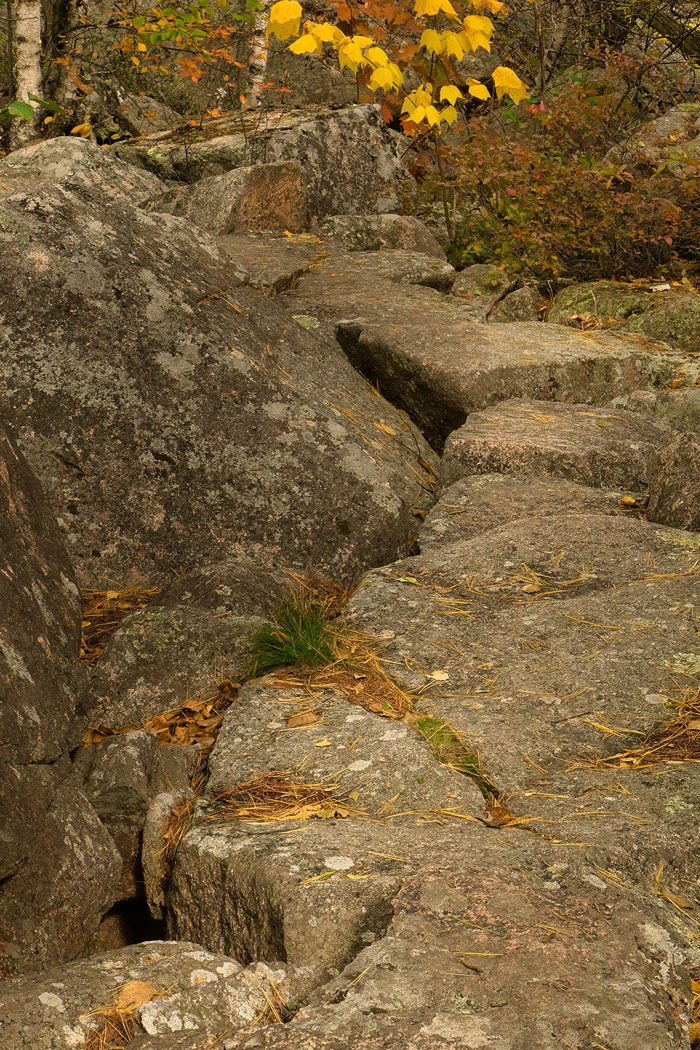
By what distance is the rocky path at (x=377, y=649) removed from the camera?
218cm

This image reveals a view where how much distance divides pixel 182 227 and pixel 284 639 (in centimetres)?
261

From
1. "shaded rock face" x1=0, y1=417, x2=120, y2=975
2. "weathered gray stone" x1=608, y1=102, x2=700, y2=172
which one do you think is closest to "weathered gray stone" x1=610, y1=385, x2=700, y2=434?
"weathered gray stone" x1=608, y1=102, x2=700, y2=172

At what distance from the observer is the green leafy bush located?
782 cm

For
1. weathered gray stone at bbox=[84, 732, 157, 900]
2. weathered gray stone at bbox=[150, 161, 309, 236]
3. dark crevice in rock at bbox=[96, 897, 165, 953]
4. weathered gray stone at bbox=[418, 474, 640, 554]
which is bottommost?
dark crevice in rock at bbox=[96, 897, 165, 953]

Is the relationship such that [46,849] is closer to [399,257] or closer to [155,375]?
[155,375]

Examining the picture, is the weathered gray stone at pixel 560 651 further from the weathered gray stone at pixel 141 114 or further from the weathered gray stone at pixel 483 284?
the weathered gray stone at pixel 141 114

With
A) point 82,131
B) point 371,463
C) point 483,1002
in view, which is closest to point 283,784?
point 483,1002

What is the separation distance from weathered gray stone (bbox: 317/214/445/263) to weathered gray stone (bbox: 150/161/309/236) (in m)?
0.30

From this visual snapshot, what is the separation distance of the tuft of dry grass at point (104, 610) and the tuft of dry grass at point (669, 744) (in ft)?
6.40

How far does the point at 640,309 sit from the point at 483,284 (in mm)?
1262

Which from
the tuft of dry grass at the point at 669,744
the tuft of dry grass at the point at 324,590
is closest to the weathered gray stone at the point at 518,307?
the tuft of dry grass at the point at 324,590

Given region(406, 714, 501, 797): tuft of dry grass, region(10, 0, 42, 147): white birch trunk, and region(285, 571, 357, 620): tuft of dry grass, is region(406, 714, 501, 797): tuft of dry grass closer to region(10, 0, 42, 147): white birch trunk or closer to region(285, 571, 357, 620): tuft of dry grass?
region(285, 571, 357, 620): tuft of dry grass

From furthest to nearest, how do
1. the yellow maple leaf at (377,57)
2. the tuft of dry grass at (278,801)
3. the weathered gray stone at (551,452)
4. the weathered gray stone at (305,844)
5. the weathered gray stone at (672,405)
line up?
the weathered gray stone at (672,405) → the weathered gray stone at (551,452) → the yellow maple leaf at (377,57) → the tuft of dry grass at (278,801) → the weathered gray stone at (305,844)

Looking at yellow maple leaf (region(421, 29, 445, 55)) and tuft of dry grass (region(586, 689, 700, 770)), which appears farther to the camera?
yellow maple leaf (region(421, 29, 445, 55))
